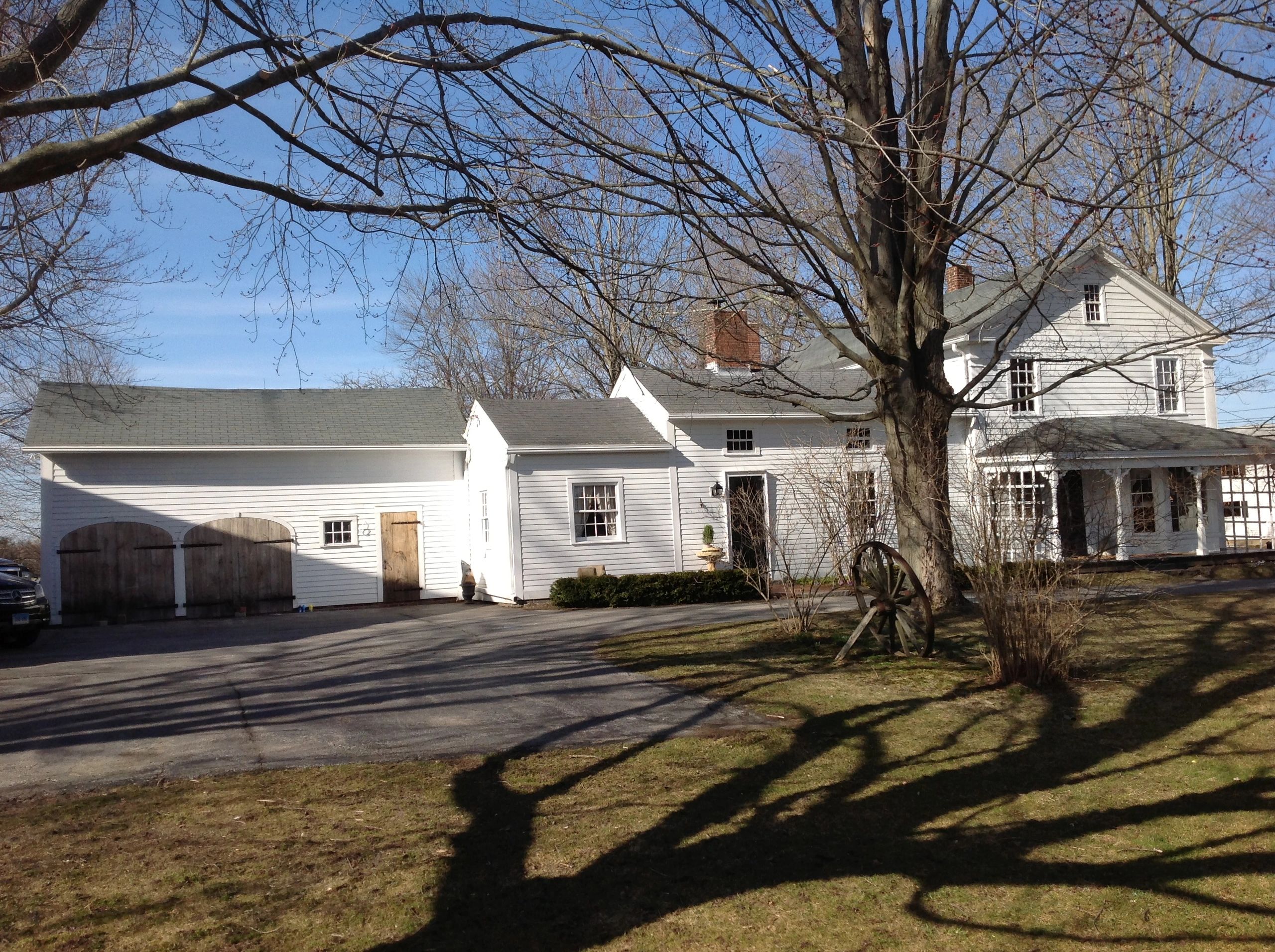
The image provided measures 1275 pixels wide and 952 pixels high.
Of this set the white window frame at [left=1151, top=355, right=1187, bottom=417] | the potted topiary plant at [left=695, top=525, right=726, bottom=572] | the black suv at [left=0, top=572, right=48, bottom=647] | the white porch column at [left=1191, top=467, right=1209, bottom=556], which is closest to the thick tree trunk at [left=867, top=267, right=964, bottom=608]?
the potted topiary plant at [left=695, top=525, right=726, bottom=572]

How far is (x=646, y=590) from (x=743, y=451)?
13.9 feet

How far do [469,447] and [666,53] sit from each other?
1614 centimetres

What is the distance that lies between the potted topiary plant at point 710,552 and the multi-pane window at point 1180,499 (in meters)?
11.1

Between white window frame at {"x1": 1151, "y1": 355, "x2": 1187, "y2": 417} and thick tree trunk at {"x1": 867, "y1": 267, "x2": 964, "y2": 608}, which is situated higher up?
white window frame at {"x1": 1151, "y1": 355, "x2": 1187, "y2": 417}

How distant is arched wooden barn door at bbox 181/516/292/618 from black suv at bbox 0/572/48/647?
5.33 meters

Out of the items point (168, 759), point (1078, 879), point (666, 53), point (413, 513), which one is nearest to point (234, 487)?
point (413, 513)

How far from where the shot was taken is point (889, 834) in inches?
229

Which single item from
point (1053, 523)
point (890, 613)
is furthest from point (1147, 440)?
point (1053, 523)

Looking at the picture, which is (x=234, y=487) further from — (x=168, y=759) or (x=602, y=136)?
(x=602, y=136)

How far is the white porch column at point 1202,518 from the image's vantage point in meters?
24.8

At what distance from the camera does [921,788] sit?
21.7 ft

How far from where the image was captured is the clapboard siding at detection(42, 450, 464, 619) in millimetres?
20484

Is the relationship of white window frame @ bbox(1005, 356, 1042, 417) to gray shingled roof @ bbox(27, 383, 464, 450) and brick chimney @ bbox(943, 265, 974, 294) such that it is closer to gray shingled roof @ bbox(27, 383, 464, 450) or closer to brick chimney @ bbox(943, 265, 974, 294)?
brick chimney @ bbox(943, 265, 974, 294)

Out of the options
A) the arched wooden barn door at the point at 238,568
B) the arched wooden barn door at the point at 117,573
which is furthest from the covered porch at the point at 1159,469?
the arched wooden barn door at the point at 117,573
